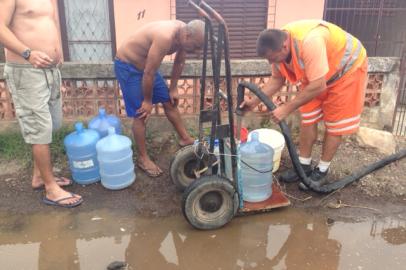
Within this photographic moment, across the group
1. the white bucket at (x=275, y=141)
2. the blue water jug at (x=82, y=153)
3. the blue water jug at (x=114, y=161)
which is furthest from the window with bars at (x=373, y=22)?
the blue water jug at (x=82, y=153)

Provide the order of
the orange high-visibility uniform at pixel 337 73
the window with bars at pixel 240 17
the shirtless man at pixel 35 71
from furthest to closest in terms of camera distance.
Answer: the window with bars at pixel 240 17 < the orange high-visibility uniform at pixel 337 73 < the shirtless man at pixel 35 71

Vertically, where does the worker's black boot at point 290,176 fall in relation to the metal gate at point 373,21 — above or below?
below

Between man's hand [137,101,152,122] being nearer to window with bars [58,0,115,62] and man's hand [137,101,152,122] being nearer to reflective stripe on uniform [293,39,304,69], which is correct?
reflective stripe on uniform [293,39,304,69]

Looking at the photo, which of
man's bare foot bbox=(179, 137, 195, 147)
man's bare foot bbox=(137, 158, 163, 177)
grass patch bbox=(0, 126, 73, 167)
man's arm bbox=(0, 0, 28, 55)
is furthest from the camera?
man's bare foot bbox=(179, 137, 195, 147)

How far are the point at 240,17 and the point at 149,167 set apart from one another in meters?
4.63

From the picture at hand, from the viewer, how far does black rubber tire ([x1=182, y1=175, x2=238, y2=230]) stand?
2.99m

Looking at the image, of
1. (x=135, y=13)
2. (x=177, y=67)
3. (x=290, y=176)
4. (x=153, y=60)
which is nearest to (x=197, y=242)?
(x=290, y=176)

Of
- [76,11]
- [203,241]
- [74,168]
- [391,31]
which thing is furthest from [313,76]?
[391,31]

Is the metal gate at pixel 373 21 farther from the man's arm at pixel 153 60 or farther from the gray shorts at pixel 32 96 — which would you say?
the gray shorts at pixel 32 96

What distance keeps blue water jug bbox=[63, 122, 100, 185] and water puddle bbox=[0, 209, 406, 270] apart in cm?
55

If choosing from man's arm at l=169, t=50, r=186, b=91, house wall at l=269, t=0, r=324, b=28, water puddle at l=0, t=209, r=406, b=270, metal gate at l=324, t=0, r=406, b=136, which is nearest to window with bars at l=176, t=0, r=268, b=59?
house wall at l=269, t=0, r=324, b=28

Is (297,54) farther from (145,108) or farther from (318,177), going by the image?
(145,108)

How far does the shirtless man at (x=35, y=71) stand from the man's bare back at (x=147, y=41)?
2.19ft

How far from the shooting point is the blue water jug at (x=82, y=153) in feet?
12.4
